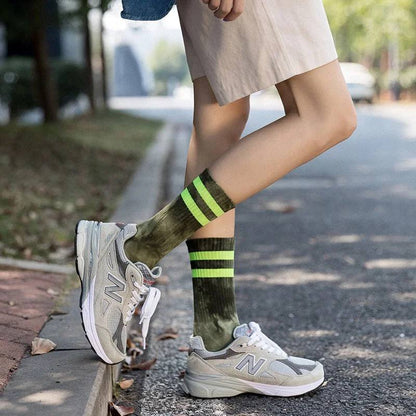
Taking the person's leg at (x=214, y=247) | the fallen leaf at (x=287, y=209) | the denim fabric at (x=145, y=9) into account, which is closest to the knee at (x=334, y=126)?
the person's leg at (x=214, y=247)

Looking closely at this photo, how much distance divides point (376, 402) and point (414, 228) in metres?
2.70

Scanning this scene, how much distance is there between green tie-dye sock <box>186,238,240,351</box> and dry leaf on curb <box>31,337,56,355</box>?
41cm

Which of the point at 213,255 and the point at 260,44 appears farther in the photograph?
the point at 213,255

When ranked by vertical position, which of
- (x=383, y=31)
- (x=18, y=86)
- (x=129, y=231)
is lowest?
(x=383, y=31)

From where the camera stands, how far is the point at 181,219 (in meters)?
1.99

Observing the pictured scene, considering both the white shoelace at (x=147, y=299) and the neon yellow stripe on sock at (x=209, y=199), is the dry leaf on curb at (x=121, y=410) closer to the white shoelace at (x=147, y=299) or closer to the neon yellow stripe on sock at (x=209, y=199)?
the white shoelace at (x=147, y=299)

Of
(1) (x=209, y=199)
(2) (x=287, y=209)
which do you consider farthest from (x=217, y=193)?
(2) (x=287, y=209)

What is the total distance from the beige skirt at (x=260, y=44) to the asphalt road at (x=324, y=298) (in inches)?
33.1

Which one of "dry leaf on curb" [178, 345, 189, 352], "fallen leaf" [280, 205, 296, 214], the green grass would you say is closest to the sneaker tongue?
"dry leaf on curb" [178, 345, 189, 352]

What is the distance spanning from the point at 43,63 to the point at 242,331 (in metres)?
10.7

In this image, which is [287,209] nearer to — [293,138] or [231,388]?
[231,388]

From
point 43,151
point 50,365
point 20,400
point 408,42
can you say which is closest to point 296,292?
point 50,365

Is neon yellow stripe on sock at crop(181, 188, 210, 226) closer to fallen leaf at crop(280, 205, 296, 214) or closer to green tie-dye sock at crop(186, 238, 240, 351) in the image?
green tie-dye sock at crop(186, 238, 240, 351)

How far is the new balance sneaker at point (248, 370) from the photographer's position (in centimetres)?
207
